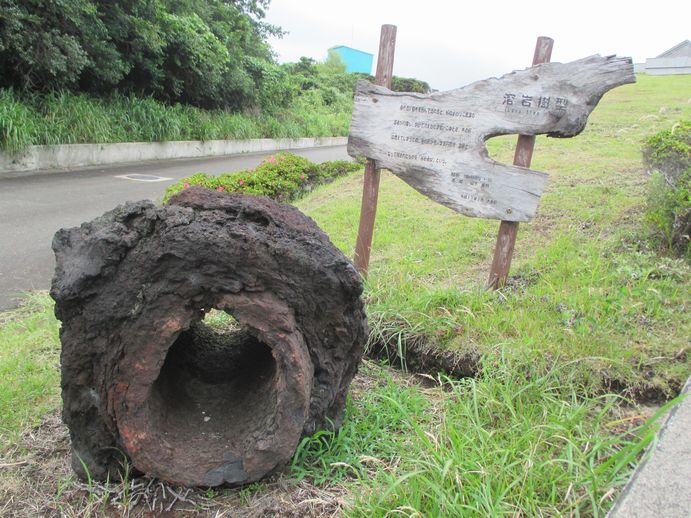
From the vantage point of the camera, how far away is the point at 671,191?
407 centimetres

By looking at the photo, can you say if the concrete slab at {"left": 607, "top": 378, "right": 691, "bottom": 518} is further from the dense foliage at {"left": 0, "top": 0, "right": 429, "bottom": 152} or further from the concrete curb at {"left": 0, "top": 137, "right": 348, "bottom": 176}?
the concrete curb at {"left": 0, "top": 137, "right": 348, "bottom": 176}

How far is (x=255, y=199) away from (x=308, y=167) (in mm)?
8284

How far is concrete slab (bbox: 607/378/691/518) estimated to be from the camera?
5.53 feet

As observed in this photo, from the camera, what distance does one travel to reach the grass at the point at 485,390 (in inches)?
80.3

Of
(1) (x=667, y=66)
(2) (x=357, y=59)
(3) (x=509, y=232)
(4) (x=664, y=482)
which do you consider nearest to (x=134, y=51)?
(3) (x=509, y=232)

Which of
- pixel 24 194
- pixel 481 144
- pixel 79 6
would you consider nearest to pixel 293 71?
pixel 79 6

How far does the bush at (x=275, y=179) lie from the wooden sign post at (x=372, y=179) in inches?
90.9

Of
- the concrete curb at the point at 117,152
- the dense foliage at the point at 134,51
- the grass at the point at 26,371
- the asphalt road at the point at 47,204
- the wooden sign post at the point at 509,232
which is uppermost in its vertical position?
the dense foliage at the point at 134,51

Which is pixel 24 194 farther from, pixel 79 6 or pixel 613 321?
pixel 613 321

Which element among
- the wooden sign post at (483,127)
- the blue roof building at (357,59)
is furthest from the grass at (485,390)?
the blue roof building at (357,59)

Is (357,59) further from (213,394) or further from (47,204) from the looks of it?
(213,394)

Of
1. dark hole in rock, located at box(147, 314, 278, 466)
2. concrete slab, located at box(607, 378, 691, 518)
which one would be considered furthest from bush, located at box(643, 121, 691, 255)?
dark hole in rock, located at box(147, 314, 278, 466)

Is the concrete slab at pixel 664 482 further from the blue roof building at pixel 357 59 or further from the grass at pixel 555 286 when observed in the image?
the blue roof building at pixel 357 59

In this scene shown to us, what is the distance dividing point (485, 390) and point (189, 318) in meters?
1.62
